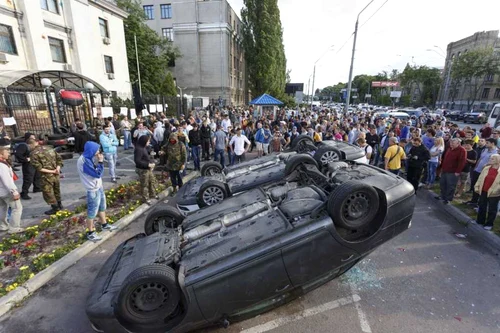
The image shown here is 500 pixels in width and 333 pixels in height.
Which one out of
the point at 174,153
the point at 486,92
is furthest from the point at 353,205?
the point at 486,92

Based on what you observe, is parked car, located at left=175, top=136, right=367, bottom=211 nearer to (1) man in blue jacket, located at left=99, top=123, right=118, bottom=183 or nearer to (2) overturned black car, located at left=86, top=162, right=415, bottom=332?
(2) overturned black car, located at left=86, top=162, right=415, bottom=332

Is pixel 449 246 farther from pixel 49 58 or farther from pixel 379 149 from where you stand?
pixel 49 58

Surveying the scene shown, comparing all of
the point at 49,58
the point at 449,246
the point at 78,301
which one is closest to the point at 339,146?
the point at 449,246

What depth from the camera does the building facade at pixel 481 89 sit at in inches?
1752

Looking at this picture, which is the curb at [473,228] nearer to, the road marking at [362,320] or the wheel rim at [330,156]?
the wheel rim at [330,156]

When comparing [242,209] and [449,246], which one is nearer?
[242,209]

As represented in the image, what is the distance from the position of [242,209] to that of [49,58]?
67.8 ft

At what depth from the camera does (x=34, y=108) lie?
1312 centimetres

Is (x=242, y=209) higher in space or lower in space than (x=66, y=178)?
higher

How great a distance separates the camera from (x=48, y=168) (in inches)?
221

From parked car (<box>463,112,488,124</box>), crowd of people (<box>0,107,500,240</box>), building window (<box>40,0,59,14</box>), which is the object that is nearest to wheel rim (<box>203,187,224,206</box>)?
crowd of people (<box>0,107,500,240</box>)

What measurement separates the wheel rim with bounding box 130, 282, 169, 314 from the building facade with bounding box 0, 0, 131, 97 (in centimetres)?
1872

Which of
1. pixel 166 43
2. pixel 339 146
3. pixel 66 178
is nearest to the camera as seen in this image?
pixel 339 146

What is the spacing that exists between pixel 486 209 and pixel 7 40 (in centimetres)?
2342
